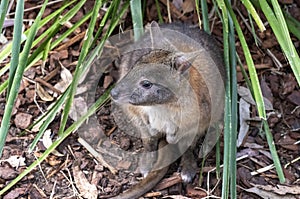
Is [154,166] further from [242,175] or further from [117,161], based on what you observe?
[242,175]

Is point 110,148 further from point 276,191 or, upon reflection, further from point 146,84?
point 276,191

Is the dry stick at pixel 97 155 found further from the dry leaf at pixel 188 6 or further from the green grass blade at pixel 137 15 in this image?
the dry leaf at pixel 188 6

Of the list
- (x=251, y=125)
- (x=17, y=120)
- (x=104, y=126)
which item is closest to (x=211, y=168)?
(x=251, y=125)

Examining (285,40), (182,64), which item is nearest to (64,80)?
(182,64)

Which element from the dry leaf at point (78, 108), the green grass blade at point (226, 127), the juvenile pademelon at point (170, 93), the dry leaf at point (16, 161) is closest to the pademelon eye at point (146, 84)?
the juvenile pademelon at point (170, 93)

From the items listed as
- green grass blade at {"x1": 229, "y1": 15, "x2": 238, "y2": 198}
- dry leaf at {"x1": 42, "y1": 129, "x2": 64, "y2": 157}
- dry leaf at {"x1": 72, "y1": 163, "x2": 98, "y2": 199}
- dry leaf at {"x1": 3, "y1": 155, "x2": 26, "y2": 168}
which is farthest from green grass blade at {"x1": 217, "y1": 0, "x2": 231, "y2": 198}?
dry leaf at {"x1": 3, "y1": 155, "x2": 26, "y2": 168}

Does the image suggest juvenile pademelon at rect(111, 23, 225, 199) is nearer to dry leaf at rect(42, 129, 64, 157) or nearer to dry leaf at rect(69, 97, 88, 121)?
dry leaf at rect(69, 97, 88, 121)
